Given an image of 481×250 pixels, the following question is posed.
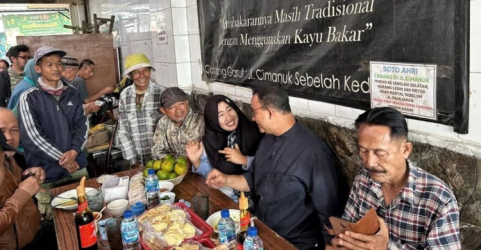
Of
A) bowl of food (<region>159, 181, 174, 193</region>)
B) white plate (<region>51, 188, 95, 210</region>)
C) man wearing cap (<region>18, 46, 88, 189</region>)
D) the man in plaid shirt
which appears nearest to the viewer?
the man in plaid shirt

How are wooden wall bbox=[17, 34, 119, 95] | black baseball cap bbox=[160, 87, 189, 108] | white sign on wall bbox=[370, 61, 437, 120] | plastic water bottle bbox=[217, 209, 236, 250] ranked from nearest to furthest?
plastic water bottle bbox=[217, 209, 236, 250], white sign on wall bbox=[370, 61, 437, 120], black baseball cap bbox=[160, 87, 189, 108], wooden wall bbox=[17, 34, 119, 95]

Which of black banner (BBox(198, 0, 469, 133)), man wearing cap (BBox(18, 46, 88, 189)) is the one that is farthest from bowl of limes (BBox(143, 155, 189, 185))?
man wearing cap (BBox(18, 46, 88, 189))

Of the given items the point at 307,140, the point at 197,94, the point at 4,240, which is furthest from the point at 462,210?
the point at 197,94

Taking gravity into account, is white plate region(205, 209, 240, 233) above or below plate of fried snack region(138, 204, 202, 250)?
below

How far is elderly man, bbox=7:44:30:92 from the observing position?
17.4 ft

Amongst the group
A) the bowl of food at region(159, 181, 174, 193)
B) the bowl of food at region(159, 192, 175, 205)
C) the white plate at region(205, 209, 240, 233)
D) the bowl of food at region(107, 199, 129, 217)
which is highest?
the bowl of food at region(159, 181, 174, 193)

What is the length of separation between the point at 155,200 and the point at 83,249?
1.59ft

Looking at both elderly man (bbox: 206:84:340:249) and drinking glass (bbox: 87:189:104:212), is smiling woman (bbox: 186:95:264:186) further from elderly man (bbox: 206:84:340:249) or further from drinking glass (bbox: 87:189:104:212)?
drinking glass (bbox: 87:189:104:212)

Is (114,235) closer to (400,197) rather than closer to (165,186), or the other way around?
(165,186)

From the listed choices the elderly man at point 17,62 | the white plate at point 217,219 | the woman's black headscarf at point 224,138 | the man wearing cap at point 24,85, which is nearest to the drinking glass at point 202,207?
the white plate at point 217,219

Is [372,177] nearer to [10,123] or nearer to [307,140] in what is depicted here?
[307,140]

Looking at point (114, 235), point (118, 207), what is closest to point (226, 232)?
point (114, 235)

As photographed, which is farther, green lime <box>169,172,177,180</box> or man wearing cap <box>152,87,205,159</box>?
man wearing cap <box>152,87,205,159</box>

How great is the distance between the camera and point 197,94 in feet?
13.5
